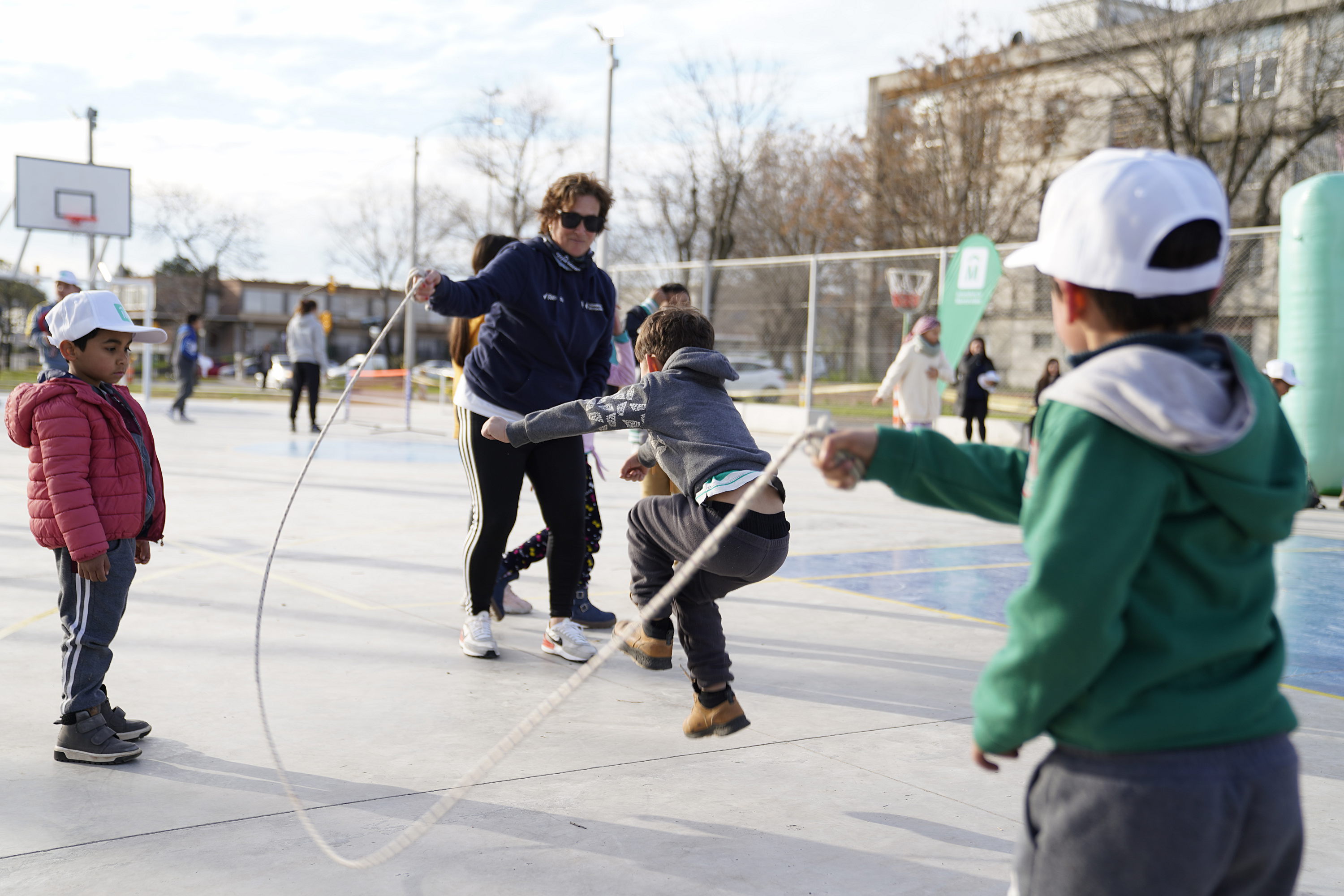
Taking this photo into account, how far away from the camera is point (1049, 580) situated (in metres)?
1.60

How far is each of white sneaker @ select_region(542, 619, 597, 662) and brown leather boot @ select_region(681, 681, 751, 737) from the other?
119 centimetres

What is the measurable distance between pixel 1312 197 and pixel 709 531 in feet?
38.0

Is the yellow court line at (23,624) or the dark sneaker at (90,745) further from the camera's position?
the yellow court line at (23,624)

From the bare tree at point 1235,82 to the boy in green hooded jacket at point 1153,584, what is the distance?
92.8ft

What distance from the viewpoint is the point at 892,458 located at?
1986 mm

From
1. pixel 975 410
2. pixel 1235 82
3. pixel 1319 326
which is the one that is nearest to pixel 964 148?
pixel 1235 82

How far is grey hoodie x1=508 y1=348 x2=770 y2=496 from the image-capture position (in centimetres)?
393

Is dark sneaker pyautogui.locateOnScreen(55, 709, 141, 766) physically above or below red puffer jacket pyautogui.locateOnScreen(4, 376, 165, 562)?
below

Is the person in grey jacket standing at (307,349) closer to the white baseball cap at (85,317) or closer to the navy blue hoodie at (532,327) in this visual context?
the navy blue hoodie at (532,327)

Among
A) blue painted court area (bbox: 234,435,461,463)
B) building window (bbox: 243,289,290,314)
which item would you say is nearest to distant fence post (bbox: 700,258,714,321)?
blue painted court area (bbox: 234,435,461,463)

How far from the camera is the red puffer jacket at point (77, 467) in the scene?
3574 millimetres

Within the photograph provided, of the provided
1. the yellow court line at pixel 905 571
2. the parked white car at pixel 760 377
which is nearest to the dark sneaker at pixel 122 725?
the yellow court line at pixel 905 571

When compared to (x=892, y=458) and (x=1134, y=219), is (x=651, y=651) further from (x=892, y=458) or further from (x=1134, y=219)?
(x=1134, y=219)

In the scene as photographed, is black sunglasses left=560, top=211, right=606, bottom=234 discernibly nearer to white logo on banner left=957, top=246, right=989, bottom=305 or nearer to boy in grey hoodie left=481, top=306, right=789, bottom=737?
boy in grey hoodie left=481, top=306, right=789, bottom=737
